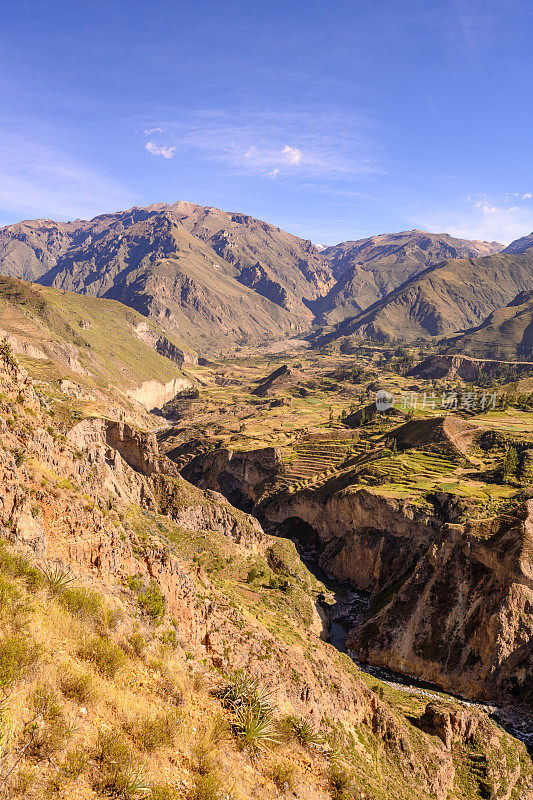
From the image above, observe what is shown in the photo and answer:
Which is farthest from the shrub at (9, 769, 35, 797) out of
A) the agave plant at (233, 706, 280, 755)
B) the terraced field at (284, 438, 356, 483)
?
the terraced field at (284, 438, 356, 483)

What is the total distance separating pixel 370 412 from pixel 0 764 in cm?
13758

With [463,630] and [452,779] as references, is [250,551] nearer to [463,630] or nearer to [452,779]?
[463,630]

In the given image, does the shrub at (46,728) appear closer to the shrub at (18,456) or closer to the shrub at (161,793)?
the shrub at (161,793)

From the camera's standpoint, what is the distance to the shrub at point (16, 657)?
10.8m

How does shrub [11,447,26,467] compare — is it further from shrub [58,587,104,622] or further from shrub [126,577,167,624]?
shrub [126,577,167,624]

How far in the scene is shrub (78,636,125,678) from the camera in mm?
13352

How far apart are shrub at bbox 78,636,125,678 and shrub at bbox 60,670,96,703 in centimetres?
100

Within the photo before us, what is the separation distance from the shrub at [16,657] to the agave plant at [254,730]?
7.18 metres

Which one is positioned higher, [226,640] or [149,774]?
[149,774]

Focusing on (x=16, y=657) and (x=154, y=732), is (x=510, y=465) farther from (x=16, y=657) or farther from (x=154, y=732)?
(x=16, y=657)

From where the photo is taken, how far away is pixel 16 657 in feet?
37.0

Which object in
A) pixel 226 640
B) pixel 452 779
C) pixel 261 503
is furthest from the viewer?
pixel 261 503

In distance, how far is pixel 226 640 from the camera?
2317 cm

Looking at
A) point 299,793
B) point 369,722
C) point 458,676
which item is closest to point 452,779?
point 369,722
